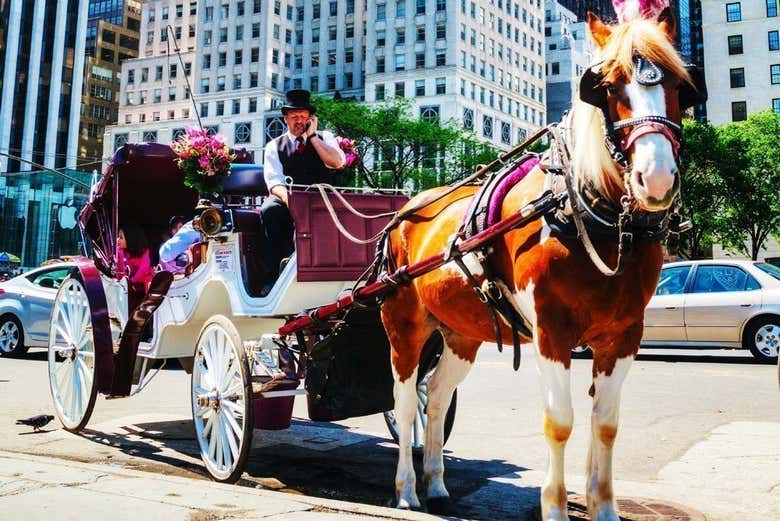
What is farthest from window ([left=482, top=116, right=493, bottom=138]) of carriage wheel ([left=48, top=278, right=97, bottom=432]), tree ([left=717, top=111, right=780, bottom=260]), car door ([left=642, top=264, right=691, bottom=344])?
carriage wheel ([left=48, top=278, right=97, bottom=432])

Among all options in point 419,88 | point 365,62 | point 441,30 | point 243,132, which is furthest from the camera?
point 243,132

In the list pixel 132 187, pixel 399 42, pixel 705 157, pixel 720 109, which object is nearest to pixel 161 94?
pixel 399 42

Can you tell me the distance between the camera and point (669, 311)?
45.5ft

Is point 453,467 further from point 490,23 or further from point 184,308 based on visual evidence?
point 490,23

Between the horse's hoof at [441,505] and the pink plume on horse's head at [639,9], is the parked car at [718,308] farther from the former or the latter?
the pink plume on horse's head at [639,9]

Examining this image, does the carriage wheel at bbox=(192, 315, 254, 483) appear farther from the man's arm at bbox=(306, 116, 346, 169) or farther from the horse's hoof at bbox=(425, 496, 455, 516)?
the man's arm at bbox=(306, 116, 346, 169)

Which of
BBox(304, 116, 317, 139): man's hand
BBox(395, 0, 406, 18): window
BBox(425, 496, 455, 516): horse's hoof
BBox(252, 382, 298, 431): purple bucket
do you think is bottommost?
BBox(425, 496, 455, 516): horse's hoof

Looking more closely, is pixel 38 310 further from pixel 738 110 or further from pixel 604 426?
pixel 738 110

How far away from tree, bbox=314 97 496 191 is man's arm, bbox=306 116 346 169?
4739 centimetres

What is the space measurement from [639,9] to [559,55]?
4128 inches

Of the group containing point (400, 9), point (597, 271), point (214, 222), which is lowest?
point (597, 271)

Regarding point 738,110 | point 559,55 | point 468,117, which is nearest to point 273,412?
point 738,110

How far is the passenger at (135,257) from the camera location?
740 centimetres

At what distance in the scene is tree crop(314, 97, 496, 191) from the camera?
54.9 m
